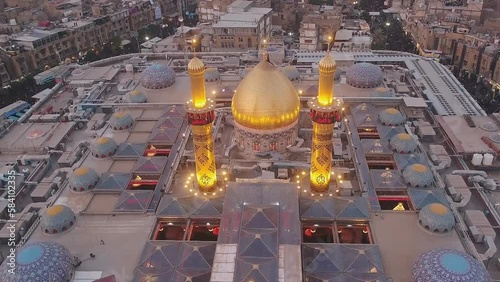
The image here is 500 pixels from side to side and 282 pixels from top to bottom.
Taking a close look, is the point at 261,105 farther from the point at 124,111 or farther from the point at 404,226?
the point at 124,111

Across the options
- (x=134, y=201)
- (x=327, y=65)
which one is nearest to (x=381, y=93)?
(x=327, y=65)

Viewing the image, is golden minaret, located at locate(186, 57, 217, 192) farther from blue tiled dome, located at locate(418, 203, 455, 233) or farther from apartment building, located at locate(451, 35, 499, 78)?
apartment building, located at locate(451, 35, 499, 78)

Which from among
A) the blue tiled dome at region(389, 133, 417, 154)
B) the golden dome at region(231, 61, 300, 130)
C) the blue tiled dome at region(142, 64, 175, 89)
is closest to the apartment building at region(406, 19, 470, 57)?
the blue tiled dome at region(389, 133, 417, 154)

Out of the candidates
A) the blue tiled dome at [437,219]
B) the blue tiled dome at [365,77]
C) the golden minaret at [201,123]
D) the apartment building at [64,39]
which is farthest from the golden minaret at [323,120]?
the apartment building at [64,39]

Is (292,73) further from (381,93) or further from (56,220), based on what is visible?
(56,220)

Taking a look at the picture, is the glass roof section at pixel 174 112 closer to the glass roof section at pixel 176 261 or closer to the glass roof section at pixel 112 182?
the glass roof section at pixel 112 182

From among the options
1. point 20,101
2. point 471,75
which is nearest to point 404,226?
point 471,75
